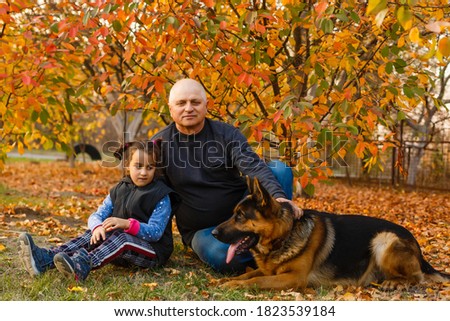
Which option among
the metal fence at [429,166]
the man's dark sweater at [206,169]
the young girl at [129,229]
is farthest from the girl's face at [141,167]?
the metal fence at [429,166]

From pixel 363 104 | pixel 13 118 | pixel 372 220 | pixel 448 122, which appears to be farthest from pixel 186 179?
pixel 448 122

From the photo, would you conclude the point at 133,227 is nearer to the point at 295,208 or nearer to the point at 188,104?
the point at 188,104

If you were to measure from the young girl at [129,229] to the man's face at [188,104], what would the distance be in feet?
1.11

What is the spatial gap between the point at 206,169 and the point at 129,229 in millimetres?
851

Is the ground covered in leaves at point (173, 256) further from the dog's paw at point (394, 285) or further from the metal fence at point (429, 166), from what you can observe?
the metal fence at point (429, 166)

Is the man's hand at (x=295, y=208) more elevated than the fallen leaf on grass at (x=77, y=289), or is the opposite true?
the man's hand at (x=295, y=208)

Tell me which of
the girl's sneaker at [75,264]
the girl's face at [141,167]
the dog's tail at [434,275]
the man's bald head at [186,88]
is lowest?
the dog's tail at [434,275]

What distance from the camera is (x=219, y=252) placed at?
4148 millimetres

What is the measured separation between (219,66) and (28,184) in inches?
319

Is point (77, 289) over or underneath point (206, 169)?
underneath

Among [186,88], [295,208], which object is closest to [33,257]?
[186,88]

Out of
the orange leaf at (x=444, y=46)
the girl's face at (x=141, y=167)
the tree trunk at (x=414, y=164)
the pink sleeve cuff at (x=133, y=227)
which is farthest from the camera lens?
the tree trunk at (x=414, y=164)

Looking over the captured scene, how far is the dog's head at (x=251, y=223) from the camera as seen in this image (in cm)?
363

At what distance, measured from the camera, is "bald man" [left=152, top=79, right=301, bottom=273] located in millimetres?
4160
